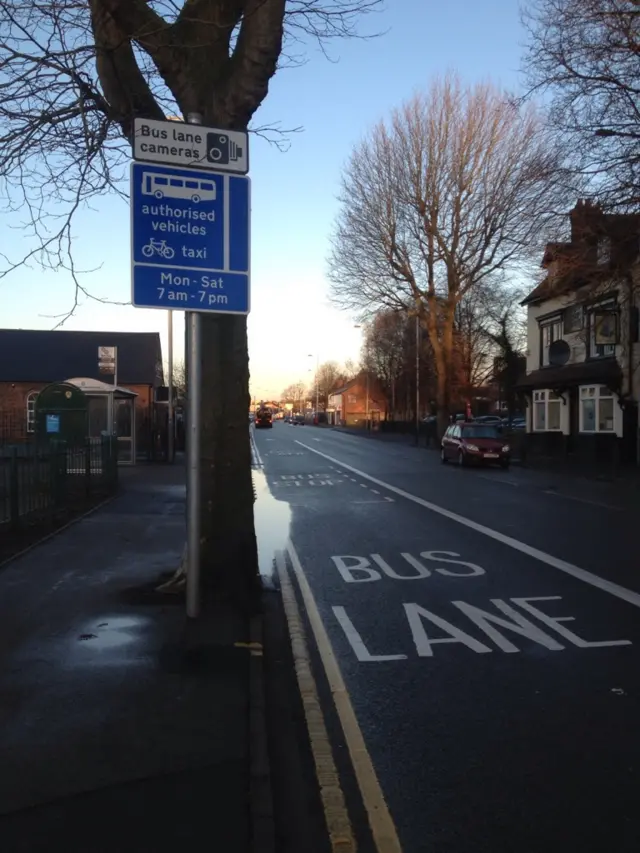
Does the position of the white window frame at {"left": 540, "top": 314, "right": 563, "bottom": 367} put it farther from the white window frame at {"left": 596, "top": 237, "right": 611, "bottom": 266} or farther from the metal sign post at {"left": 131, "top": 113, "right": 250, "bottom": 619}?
the metal sign post at {"left": 131, "top": 113, "right": 250, "bottom": 619}

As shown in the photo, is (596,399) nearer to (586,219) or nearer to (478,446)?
(478,446)

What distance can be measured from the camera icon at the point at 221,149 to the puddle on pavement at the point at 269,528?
4.64 meters

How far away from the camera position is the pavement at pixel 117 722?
349cm

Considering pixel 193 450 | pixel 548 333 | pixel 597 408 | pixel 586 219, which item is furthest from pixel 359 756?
pixel 548 333

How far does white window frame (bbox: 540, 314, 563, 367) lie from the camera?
35.6 metres

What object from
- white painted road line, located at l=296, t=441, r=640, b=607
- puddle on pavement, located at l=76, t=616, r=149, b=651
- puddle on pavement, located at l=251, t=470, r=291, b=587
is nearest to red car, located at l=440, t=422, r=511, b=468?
white painted road line, located at l=296, t=441, r=640, b=607

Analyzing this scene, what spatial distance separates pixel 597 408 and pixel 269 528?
70.5 feet

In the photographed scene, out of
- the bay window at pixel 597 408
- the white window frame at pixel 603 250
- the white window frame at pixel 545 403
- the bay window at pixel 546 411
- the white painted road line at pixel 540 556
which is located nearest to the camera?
the white painted road line at pixel 540 556

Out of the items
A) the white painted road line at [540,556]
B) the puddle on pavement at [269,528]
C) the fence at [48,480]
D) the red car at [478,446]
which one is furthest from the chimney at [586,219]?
the fence at [48,480]

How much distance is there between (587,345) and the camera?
32062mm

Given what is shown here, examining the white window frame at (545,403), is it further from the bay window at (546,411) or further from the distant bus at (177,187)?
the distant bus at (177,187)

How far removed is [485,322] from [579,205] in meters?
48.9

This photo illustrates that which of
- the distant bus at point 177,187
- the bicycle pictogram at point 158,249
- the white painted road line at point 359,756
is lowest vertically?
the white painted road line at point 359,756

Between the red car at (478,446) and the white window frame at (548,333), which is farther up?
the white window frame at (548,333)
